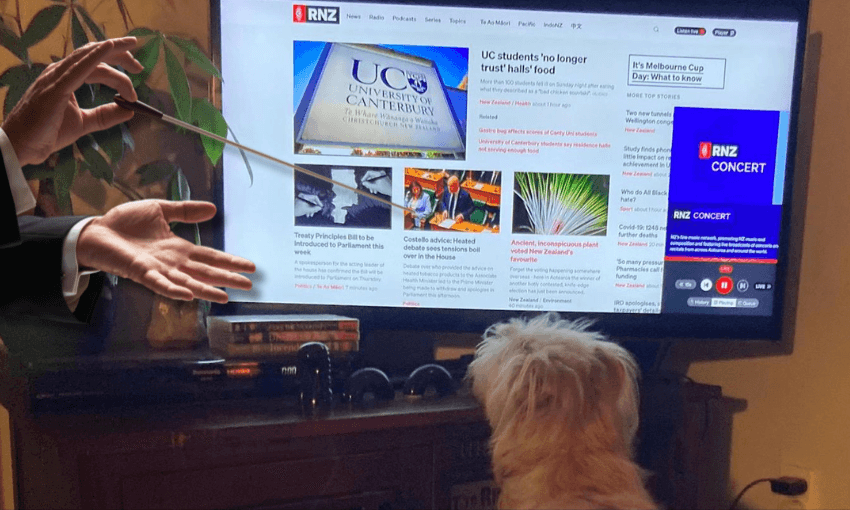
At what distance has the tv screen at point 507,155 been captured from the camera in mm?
1004

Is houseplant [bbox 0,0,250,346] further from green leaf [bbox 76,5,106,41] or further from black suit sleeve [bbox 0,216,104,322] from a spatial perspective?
black suit sleeve [bbox 0,216,104,322]

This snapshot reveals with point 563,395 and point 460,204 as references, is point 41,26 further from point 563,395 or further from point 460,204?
point 563,395

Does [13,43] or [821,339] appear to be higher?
[13,43]

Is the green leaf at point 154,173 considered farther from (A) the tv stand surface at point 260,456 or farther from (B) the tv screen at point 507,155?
(A) the tv stand surface at point 260,456

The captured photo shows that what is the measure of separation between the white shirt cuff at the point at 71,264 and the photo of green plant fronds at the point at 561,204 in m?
0.67

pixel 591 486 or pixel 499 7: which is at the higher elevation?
pixel 499 7

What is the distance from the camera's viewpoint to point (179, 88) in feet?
3.24

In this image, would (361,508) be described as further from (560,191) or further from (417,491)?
(560,191)

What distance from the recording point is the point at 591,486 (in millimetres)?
674

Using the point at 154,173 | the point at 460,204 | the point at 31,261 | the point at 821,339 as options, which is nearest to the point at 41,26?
the point at 154,173

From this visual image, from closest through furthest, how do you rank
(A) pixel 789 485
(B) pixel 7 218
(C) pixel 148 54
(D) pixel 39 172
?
(B) pixel 7 218 < (D) pixel 39 172 < (C) pixel 148 54 < (A) pixel 789 485

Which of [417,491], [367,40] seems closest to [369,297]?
[417,491]

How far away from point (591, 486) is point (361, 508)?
339 millimetres

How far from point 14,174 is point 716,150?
1.06 metres
